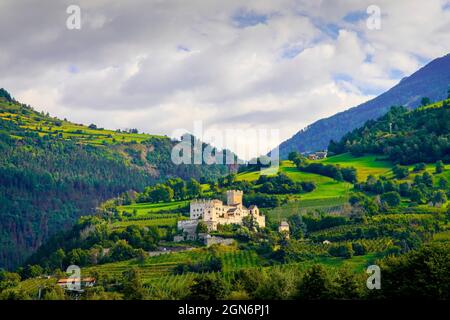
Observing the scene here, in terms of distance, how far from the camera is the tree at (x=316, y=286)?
185 ft

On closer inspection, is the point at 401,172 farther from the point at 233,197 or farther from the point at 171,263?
the point at 171,263

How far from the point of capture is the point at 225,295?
57875 millimetres

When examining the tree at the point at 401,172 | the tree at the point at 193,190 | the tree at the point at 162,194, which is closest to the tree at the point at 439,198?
the tree at the point at 401,172

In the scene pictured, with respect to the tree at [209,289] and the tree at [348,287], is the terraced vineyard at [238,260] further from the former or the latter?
the tree at [348,287]

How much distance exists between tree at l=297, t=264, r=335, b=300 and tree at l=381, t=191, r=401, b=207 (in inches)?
2195

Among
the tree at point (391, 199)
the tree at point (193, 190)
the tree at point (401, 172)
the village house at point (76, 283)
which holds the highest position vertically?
the tree at point (401, 172)

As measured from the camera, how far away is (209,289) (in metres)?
58.8

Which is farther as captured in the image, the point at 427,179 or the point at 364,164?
the point at 364,164

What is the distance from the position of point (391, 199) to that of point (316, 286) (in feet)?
191

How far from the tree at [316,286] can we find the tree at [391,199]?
55.8 meters

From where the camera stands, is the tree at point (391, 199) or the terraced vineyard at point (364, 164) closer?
the tree at point (391, 199)

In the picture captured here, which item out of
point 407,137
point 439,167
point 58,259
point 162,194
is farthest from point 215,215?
point 407,137

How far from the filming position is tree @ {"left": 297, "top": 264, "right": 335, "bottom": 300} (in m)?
56.4
